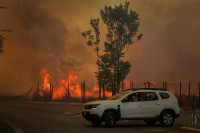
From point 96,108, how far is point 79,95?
28836mm

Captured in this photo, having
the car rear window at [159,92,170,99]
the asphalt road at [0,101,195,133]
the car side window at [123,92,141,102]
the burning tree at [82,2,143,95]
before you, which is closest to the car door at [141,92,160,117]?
the car side window at [123,92,141,102]

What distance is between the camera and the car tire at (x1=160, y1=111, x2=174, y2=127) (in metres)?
16.9

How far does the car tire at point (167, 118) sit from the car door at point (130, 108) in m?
1.26

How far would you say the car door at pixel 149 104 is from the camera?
1684 cm

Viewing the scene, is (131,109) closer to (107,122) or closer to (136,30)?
(107,122)

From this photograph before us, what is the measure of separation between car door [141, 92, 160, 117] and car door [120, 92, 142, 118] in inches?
11.3

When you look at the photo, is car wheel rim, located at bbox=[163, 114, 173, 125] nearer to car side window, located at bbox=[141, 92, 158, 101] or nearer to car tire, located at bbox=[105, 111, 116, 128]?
car side window, located at bbox=[141, 92, 158, 101]

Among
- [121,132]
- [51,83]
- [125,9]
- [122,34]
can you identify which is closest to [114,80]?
[122,34]

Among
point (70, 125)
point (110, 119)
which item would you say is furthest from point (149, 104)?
point (70, 125)

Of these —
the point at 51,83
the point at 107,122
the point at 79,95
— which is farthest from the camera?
the point at 51,83

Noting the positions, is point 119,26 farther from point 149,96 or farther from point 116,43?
point 149,96

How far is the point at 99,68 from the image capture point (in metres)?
36.3

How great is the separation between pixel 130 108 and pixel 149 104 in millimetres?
1148

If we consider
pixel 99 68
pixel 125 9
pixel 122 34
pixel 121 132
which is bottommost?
pixel 121 132
